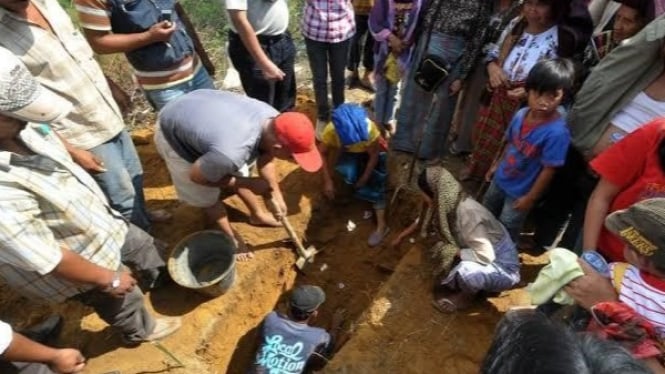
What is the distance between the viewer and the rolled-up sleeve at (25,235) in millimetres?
1819

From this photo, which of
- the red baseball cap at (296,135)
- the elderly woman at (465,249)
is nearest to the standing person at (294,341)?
the elderly woman at (465,249)

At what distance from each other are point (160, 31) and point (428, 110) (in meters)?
A: 2.28

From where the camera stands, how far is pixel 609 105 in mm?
2484

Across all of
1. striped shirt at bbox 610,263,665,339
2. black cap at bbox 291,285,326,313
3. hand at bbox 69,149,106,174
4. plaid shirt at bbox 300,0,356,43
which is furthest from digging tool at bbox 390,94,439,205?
hand at bbox 69,149,106,174

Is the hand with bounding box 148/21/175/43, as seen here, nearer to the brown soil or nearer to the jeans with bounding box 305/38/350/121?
the jeans with bounding box 305/38/350/121

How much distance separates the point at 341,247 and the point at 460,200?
1492 mm

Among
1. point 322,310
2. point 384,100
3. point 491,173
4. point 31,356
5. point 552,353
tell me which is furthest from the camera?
point 384,100

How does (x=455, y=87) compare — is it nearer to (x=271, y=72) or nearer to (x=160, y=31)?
(x=271, y=72)

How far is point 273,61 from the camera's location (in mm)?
3889

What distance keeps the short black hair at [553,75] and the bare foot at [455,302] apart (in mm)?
1414

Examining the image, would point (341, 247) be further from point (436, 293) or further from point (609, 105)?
point (609, 105)

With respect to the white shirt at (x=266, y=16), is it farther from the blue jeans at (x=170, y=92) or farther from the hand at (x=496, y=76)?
the hand at (x=496, y=76)

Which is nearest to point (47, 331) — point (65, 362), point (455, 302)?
point (65, 362)

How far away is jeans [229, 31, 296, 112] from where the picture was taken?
3766 millimetres
